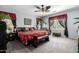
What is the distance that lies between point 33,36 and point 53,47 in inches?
17.6

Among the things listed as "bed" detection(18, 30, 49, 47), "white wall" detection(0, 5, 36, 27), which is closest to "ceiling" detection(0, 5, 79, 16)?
"white wall" detection(0, 5, 36, 27)

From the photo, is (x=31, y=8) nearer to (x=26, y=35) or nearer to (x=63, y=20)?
(x=26, y=35)

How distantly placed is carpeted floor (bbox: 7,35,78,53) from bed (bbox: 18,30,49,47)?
95mm

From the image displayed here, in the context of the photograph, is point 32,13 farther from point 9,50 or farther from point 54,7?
point 9,50

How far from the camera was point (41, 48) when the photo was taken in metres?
1.93

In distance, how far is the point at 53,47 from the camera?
6.34ft

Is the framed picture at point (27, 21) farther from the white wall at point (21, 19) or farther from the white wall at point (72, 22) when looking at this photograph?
the white wall at point (72, 22)

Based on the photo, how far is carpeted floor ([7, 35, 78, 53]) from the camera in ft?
6.20

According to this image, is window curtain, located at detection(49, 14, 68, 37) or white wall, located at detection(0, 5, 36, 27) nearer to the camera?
white wall, located at detection(0, 5, 36, 27)

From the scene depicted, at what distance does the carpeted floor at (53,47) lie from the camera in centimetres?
189

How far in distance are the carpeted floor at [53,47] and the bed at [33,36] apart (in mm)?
95

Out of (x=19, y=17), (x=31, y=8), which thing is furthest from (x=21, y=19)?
(x=31, y=8)

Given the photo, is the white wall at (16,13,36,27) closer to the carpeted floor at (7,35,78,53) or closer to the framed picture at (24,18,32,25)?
the framed picture at (24,18,32,25)
